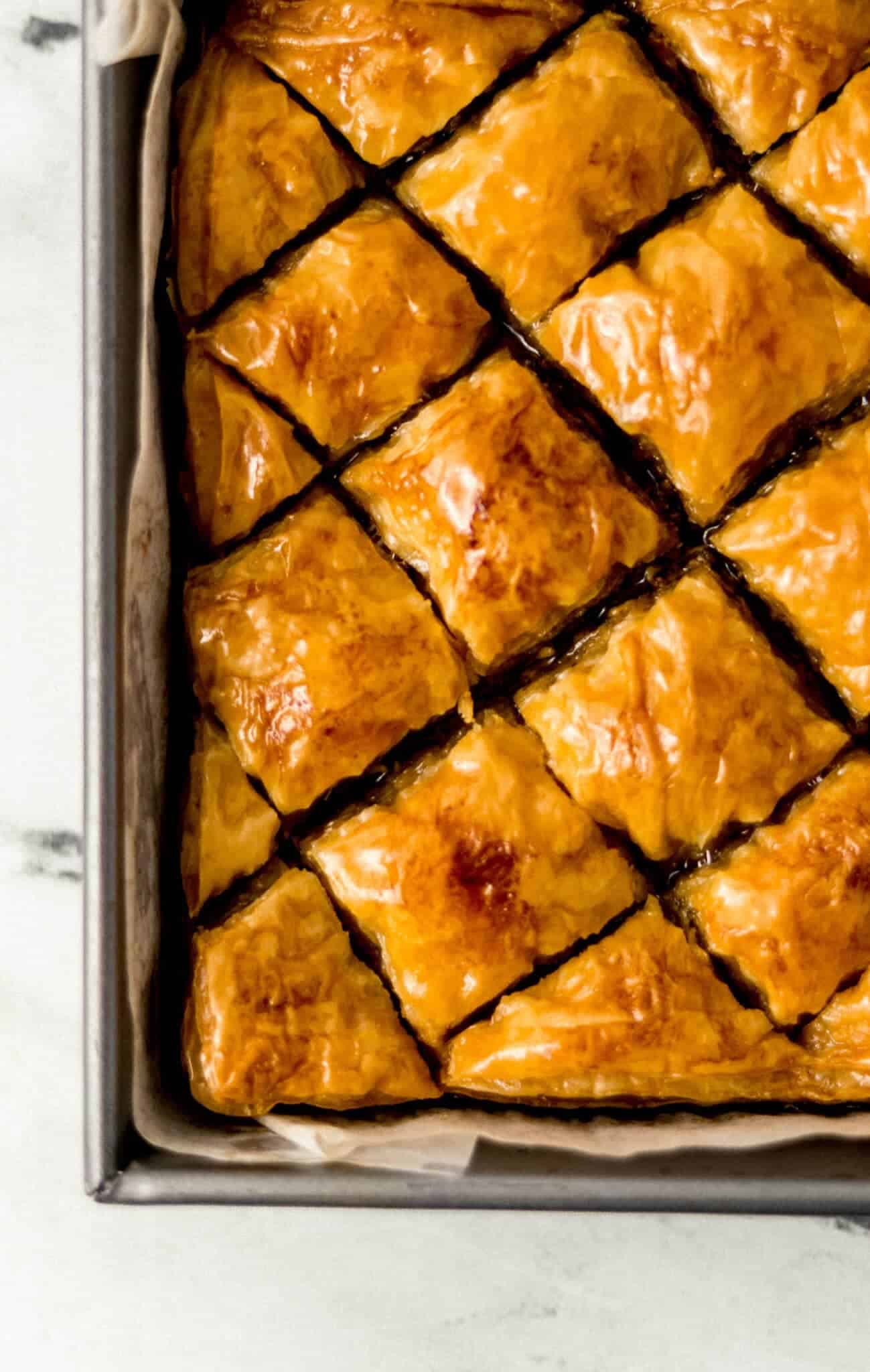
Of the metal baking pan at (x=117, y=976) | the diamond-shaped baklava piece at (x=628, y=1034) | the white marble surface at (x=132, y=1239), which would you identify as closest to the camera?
the metal baking pan at (x=117, y=976)

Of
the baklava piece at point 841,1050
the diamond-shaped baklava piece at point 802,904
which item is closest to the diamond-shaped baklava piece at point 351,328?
the diamond-shaped baklava piece at point 802,904

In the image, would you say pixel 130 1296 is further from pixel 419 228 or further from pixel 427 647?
pixel 419 228

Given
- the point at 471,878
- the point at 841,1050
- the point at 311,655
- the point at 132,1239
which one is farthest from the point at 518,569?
the point at 132,1239

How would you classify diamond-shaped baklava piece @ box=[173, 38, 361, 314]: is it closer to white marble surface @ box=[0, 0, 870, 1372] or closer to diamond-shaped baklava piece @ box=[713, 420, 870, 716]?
white marble surface @ box=[0, 0, 870, 1372]

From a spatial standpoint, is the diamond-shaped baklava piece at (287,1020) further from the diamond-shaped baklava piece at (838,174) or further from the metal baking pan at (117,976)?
the diamond-shaped baklava piece at (838,174)

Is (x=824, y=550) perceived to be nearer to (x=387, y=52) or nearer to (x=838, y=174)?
(x=838, y=174)

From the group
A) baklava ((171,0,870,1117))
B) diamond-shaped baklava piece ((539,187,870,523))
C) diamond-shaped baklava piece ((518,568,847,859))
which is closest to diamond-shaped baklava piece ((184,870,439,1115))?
baklava ((171,0,870,1117))

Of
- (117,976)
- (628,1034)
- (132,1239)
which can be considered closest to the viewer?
(117,976)
